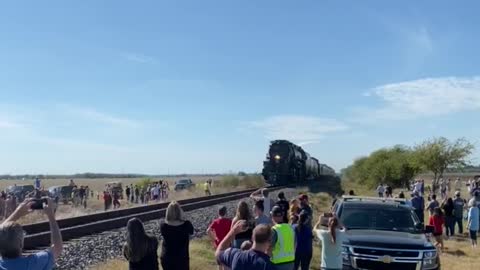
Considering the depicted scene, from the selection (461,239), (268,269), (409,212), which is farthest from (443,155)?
(268,269)

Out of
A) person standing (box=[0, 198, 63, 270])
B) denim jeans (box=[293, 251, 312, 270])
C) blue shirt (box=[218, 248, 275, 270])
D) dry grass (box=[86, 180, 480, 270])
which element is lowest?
dry grass (box=[86, 180, 480, 270])

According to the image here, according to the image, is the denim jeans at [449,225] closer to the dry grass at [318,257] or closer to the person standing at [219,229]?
the dry grass at [318,257]

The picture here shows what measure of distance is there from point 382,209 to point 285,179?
36.1 meters

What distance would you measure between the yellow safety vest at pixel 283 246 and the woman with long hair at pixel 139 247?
1673 mm

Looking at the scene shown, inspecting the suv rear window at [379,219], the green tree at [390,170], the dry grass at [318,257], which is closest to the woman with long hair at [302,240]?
the suv rear window at [379,219]

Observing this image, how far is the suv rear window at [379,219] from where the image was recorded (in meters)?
11.1

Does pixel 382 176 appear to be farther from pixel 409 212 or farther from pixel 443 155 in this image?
pixel 409 212

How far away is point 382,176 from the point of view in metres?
60.6

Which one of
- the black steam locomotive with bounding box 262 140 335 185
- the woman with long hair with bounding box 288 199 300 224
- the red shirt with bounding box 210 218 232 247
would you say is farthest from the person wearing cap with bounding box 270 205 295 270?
the black steam locomotive with bounding box 262 140 335 185

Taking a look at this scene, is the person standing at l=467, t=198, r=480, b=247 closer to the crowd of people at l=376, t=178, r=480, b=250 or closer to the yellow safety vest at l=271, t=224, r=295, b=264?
A: the crowd of people at l=376, t=178, r=480, b=250

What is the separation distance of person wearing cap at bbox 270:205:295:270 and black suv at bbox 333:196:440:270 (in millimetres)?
2558

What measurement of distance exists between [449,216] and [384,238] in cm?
1219

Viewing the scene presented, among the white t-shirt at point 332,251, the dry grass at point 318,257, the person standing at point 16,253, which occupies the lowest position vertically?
the dry grass at point 318,257

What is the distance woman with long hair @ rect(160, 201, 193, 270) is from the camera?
24.5 ft
